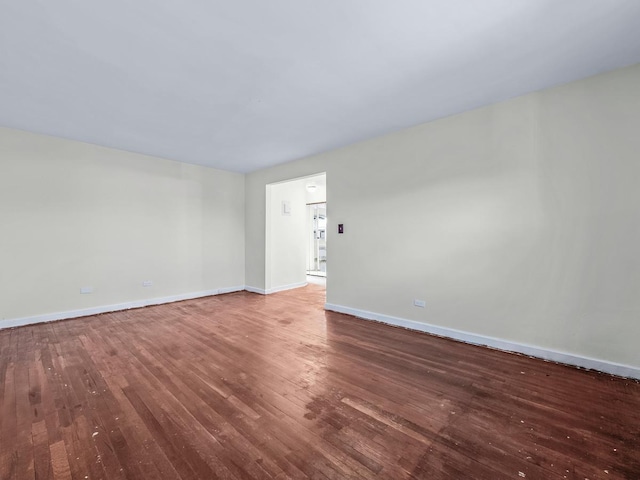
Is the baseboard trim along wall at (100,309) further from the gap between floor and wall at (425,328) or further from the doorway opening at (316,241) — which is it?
the doorway opening at (316,241)

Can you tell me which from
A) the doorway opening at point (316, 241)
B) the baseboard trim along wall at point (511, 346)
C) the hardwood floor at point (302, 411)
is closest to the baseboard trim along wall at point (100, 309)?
the hardwood floor at point (302, 411)

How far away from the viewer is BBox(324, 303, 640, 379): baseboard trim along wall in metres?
2.36

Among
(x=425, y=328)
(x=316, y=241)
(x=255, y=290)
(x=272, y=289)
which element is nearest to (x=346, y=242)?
(x=425, y=328)

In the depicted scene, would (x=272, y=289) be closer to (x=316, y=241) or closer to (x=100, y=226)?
(x=100, y=226)

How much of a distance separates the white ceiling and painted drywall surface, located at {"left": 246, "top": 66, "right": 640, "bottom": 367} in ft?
1.15

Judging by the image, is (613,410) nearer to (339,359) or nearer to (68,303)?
(339,359)

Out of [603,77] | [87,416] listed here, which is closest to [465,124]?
[603,77]

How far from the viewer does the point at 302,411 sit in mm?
1886

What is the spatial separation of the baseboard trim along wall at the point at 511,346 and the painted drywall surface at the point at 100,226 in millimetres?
3553

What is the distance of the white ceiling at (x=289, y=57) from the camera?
1.72 m

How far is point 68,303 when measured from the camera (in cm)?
399

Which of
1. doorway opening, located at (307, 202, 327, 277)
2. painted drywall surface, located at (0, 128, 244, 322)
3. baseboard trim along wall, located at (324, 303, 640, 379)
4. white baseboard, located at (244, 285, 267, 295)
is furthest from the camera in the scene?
doorway opening, located at (307, 202, 327, 277)

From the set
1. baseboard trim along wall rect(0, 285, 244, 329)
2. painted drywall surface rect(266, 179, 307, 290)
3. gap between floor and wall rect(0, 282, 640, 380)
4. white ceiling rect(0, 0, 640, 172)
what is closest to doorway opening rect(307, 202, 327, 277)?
painted drywall surface rect(266, 179, 307, 290)

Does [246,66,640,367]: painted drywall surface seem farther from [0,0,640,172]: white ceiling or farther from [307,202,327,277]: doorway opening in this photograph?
[307,202,327,277]: doorway opening
